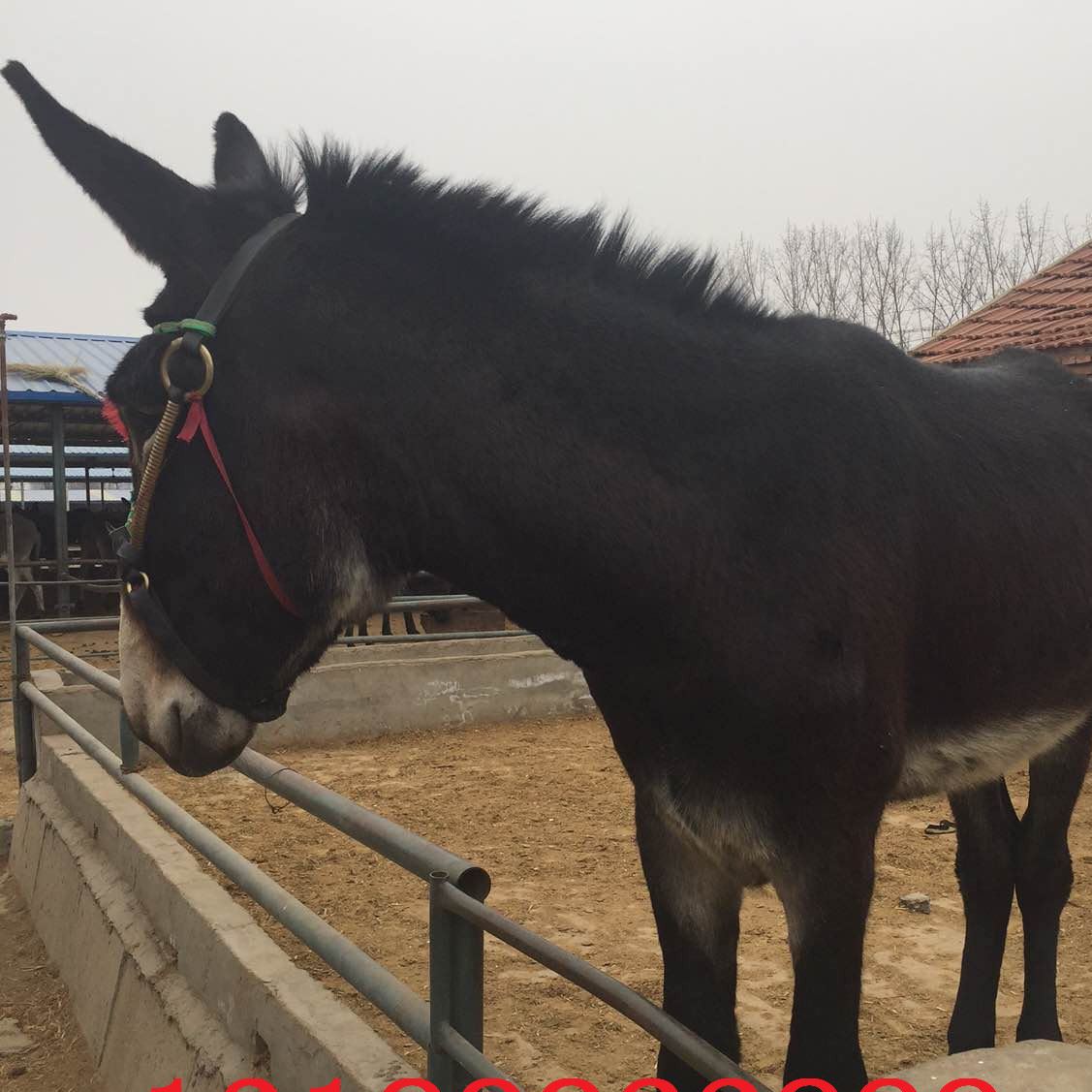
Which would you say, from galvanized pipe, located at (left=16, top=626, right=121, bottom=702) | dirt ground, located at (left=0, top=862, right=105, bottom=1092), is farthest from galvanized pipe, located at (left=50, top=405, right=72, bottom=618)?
dirt ground, located at (left=0, top=862, right=105, bottom=1092)

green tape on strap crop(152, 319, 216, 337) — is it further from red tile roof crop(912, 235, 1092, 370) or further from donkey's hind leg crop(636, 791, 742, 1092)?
red tile roof crop(912, 235, 1092, 370)

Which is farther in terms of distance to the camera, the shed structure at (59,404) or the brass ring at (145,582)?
the shed structure at (59,404)

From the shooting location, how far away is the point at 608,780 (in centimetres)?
661

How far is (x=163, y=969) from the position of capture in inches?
136

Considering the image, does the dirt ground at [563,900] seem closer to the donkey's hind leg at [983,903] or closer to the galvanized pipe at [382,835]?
the donkey's hind leg at [983,903]

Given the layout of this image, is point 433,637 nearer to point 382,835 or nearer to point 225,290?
point 382,835

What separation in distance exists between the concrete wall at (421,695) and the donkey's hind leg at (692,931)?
543cm

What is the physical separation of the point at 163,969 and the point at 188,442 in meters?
2.39

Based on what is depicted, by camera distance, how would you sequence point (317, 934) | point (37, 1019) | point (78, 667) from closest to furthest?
point (317, 934) → point (37, 1019) → point (78, 667)

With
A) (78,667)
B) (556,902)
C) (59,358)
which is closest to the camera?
(78,667)

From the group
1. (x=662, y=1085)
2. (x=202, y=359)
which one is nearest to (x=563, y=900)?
(x=662, y=1085)

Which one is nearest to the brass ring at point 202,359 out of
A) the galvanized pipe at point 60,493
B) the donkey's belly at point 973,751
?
the donkey's belly at point 973,751

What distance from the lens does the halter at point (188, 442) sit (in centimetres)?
183

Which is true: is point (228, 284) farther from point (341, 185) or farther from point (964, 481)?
point (964, 481)
